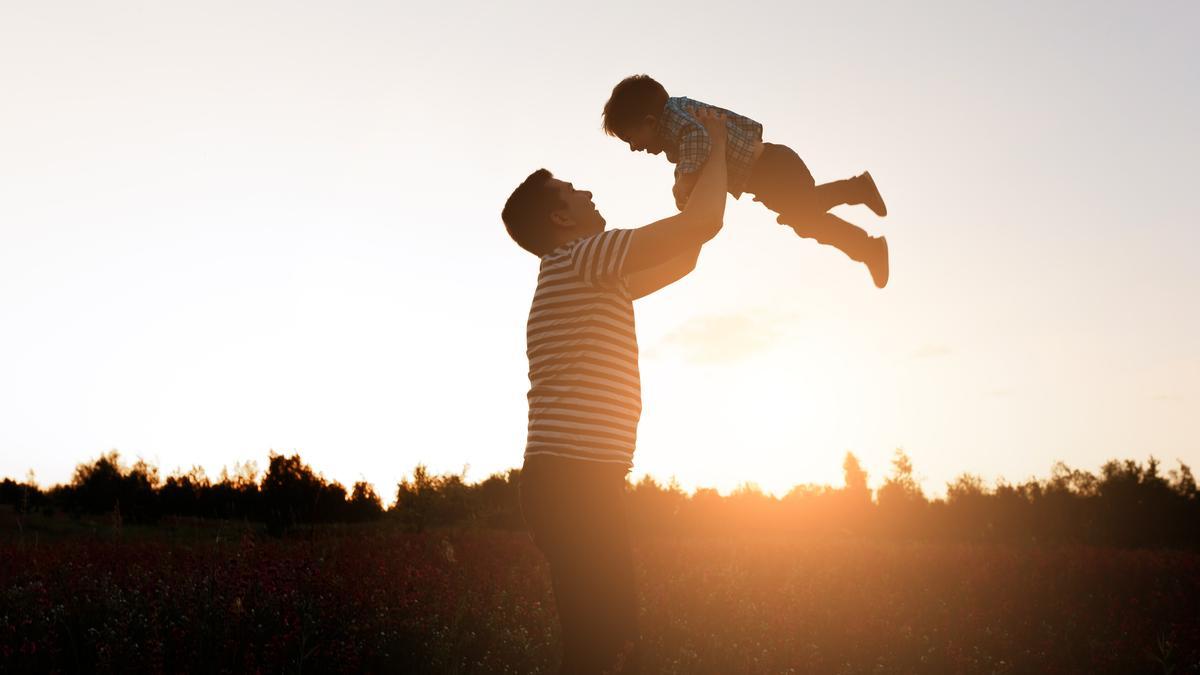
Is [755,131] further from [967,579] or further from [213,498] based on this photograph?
[213,498]

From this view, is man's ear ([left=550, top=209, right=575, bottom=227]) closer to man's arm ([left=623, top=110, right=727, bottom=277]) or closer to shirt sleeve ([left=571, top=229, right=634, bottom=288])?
shirt sleeve ([left=571, top=229, right=634, bottom=288])

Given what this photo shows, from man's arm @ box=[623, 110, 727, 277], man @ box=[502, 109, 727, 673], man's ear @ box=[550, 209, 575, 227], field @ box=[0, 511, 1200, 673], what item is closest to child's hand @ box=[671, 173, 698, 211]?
man @ box=[502, 109, 727, 673]

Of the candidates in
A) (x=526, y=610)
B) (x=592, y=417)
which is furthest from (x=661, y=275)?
(x=526, y=610)

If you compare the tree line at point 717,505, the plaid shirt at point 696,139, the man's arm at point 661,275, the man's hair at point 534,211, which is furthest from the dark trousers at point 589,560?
the tree line at point 717,505

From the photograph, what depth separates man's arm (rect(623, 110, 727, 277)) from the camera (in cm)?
263

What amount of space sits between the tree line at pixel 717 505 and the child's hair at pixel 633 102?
35.6 ft

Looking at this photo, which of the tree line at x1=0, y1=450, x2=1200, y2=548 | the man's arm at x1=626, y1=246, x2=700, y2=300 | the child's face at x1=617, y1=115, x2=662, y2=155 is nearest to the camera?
the man's arm at x1=626, y1=246, x2=700, y2=300

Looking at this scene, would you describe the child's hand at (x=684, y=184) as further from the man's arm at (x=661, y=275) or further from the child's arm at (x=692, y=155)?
the man's arm at (x=661, y=275)

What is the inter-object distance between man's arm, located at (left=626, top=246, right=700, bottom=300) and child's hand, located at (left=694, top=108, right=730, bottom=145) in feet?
1.37

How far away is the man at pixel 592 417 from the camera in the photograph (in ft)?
8.70

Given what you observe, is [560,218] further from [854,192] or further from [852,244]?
[854,192]

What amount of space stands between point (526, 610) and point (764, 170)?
471 centimetres

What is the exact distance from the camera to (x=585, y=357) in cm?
277

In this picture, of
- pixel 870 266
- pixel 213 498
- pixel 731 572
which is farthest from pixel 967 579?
pixel 213 498
